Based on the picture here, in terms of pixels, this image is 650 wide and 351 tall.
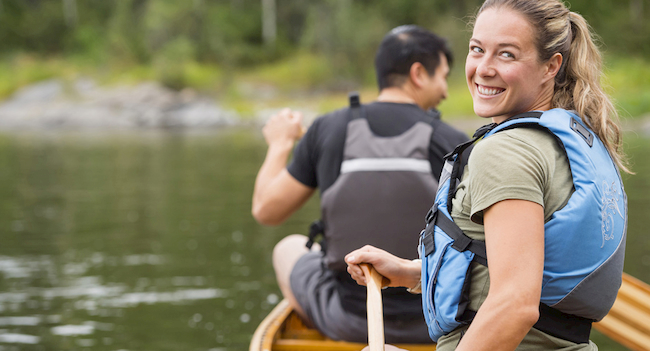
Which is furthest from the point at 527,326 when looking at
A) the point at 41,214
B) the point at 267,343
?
the point at 41,214

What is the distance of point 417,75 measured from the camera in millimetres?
2895

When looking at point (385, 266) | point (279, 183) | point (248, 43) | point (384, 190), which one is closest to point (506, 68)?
point (385, 266)

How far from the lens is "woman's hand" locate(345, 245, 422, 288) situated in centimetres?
171

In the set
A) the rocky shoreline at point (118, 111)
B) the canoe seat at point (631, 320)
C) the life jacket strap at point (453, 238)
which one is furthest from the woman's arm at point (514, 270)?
the rocky shoreline at point (118, 111)

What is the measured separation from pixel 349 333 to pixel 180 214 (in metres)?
7.55

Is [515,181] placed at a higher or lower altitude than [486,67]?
lower

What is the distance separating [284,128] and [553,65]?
1.79 meters

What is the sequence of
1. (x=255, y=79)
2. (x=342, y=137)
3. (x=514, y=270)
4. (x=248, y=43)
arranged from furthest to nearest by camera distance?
1. (x=248, y=43)
2. (x=255, y=79)
3. (x=342, y=137)
4. (x=514, y=270)

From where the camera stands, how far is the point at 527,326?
4.28 feet

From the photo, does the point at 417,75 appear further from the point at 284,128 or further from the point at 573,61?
the point at 573,61

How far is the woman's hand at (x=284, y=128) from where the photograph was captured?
3143 mm

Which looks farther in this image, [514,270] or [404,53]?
[404,53]

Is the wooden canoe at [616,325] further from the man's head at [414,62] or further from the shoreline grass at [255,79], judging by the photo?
the shoreline grass at [255,79]

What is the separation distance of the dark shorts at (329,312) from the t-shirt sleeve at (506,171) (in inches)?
52.9
